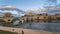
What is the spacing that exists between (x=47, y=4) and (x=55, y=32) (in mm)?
687

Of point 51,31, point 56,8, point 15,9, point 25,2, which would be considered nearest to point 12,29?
point 15,9

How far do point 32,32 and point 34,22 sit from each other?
0.79 ft

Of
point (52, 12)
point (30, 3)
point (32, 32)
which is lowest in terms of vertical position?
point (32, 32)

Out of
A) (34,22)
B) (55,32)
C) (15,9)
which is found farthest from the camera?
(15,9)

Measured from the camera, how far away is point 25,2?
10.9 ft

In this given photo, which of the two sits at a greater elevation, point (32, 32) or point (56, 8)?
point (56, 8)

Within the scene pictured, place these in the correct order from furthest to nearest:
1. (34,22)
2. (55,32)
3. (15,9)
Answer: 1. (15,9)
2. (34,22)
3. (55,32)

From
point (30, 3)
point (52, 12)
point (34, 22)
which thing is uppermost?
point (30, 3)

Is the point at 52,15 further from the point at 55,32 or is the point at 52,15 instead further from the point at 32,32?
the point at 32,32

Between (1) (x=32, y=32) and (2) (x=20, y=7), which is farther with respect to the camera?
(2) (x=20, y=7)

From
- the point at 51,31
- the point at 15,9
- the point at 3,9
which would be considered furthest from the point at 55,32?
the point at 3,9

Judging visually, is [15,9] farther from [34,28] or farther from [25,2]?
[34,28]

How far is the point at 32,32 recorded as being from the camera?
Answer: 3.08 meters

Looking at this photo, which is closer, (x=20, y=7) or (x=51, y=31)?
(x=51, y=31)
